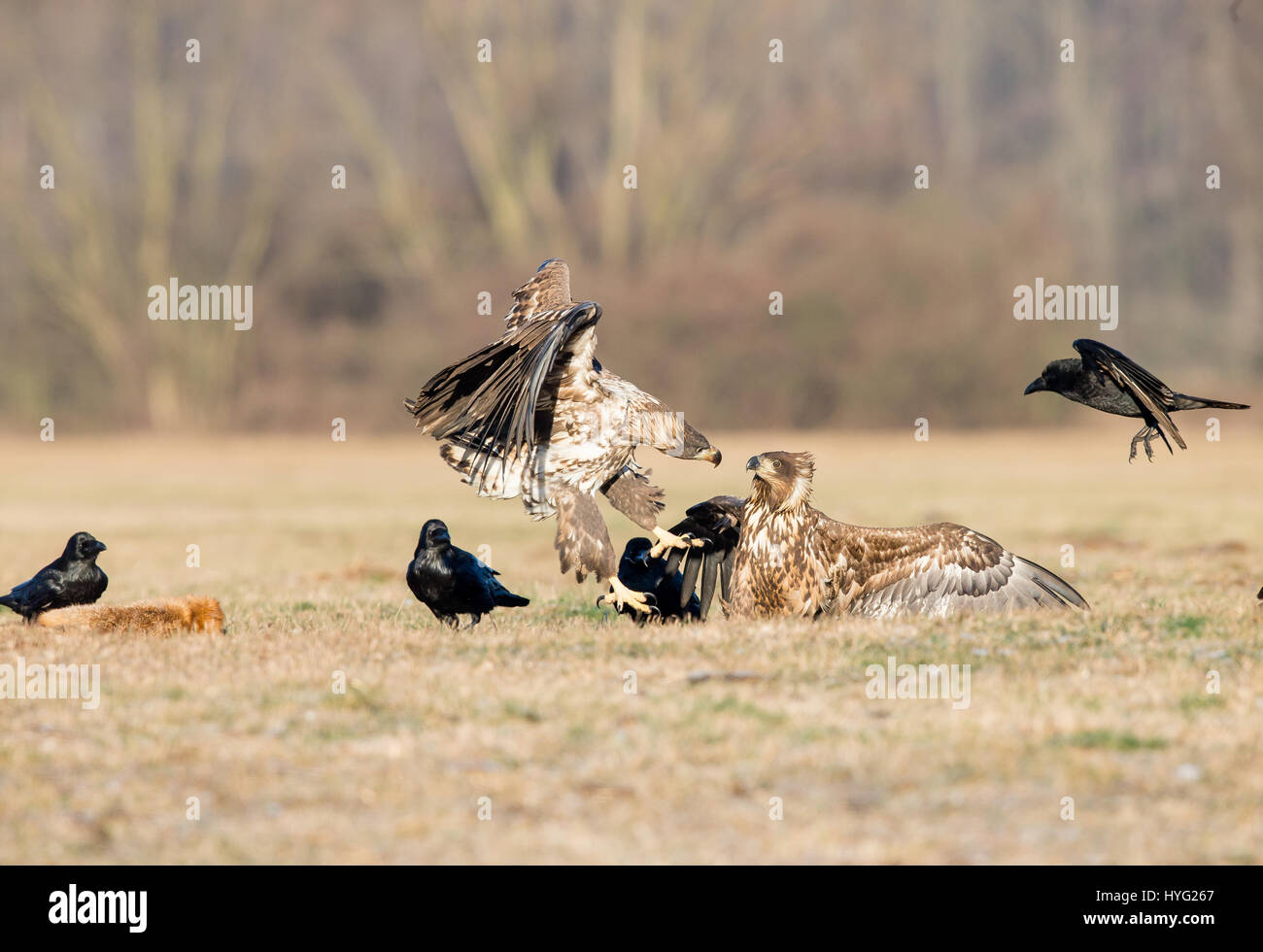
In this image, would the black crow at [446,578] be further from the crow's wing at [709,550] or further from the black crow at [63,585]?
the black crow at [63,585]

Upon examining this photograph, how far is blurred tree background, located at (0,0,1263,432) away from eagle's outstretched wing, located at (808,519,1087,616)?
23.7 metres

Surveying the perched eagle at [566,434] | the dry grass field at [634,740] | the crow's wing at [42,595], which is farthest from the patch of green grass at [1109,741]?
the crow's wing at [42,595]

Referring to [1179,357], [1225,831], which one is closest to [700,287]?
[1179,357]

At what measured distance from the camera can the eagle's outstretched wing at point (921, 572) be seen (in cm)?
789

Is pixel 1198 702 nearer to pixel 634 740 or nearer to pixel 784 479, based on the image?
pixel 634 740

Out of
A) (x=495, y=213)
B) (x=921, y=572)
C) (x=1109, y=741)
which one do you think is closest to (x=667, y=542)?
(x=921, y=572)

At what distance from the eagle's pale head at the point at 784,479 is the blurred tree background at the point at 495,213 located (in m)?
23.9

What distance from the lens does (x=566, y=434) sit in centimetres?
802

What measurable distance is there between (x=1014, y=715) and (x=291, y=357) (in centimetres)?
3171

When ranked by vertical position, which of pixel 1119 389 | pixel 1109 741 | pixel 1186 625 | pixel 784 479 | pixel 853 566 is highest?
pixel 1119 389

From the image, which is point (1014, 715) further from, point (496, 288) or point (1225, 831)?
point (496, 288)

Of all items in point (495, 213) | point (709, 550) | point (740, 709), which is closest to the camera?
point (740, 709)

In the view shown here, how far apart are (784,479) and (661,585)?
129cm

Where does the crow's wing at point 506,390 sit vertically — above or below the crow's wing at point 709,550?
above
